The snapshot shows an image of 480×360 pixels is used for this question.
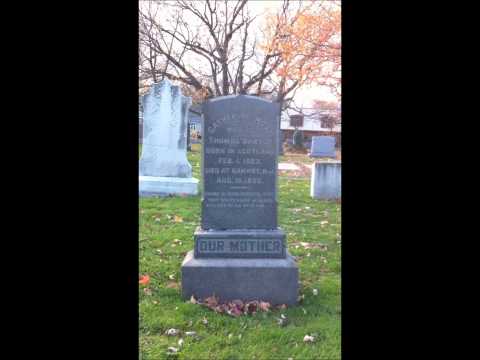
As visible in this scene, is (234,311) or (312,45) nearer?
(234,311)

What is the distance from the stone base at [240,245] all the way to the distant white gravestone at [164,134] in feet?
17.9

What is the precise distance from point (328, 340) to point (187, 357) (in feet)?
3.87

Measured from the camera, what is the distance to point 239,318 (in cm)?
369

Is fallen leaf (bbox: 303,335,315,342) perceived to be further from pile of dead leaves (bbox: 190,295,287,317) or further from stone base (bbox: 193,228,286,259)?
stone base (bbox: 193,228,286,259)

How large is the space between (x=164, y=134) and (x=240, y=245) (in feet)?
20.2

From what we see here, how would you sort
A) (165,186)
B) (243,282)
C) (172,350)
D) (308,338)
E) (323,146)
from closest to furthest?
(172,350), (308,338), (243,282), (165,186), (323,146)

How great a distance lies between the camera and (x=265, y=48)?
19516 mm

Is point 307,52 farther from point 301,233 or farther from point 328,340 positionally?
point 328,340

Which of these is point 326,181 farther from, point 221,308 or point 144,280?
→ point 221,308

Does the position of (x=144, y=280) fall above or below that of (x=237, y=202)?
below

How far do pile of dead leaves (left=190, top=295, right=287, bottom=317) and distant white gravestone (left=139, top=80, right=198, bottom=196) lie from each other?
5.73 metres

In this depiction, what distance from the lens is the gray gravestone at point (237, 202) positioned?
406 centimetres

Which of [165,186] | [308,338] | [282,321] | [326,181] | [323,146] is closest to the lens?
[308,338]

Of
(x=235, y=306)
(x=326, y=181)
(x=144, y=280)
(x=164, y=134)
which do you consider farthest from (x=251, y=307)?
(x=164, y=134)
